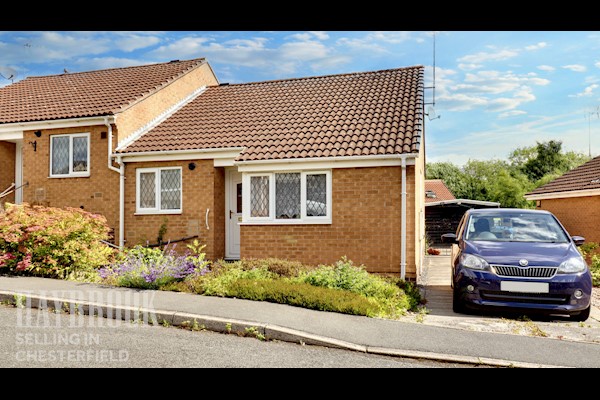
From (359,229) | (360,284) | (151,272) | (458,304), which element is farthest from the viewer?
(359,229)

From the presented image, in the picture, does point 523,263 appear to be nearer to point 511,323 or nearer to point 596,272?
point 511,323

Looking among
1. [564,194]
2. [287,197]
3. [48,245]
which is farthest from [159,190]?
[564,194]

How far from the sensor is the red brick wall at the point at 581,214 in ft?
53.1

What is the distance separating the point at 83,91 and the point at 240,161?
24.1ft

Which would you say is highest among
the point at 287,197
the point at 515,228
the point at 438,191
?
the point at 438,191

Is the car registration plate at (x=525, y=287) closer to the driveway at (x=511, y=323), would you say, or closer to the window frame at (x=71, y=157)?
the driveway at (x=511, y=323)

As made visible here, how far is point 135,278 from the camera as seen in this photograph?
27.9ft

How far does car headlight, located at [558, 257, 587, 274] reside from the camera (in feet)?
23.1

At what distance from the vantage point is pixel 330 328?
19.6ft

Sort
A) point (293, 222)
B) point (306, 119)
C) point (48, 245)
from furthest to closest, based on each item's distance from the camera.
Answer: point (306, 119)
point (293, 222)
point (48, 245)

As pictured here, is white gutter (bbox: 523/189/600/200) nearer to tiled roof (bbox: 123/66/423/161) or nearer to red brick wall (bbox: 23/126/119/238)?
tiled roof (bbox: 123/66/423/161)

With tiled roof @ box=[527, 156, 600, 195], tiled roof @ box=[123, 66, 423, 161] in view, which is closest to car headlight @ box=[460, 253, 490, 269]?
tiled roof @ box=[123, 66, 423, 161]
